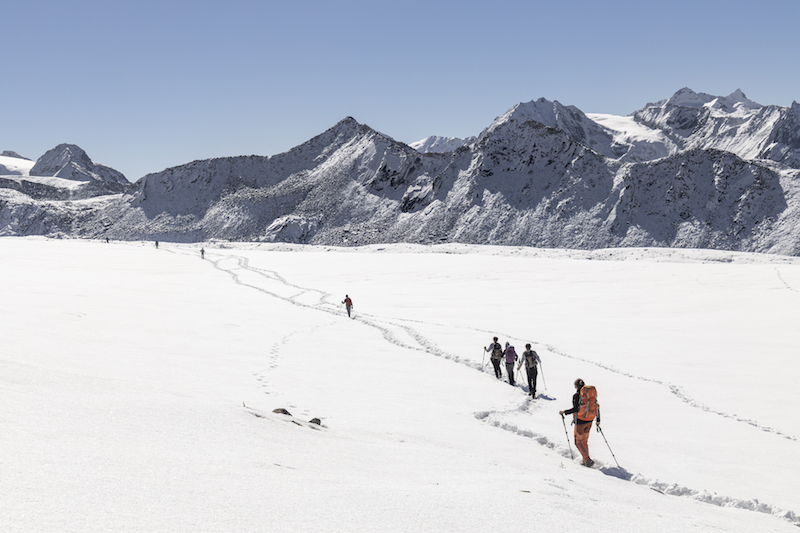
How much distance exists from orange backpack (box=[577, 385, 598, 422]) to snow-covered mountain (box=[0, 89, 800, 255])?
7093 cm

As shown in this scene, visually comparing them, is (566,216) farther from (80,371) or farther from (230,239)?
(80,371)

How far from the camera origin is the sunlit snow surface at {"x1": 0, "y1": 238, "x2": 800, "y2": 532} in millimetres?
4922

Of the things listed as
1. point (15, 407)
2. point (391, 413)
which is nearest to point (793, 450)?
point (391, 413)

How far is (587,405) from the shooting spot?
9.78 metres

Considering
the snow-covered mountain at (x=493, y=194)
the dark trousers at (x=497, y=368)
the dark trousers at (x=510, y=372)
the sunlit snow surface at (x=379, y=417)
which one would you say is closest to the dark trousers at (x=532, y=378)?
the sunlit snow surface at (x=379, y=417)

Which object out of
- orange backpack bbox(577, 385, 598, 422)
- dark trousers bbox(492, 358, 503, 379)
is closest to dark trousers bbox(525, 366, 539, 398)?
dark trousers bbox(492, 358, 503, 379)

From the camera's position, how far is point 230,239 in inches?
3937

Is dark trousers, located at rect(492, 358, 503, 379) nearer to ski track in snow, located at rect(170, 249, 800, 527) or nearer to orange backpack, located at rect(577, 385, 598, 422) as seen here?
ski track in snow, located at rect(170, 249, 800, 527)

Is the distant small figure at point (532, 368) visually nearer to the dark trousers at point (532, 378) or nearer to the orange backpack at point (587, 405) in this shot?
the dark trousers at point (532, 378)

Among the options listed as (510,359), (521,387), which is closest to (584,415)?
(510,359)

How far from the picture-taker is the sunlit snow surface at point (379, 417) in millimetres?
4922

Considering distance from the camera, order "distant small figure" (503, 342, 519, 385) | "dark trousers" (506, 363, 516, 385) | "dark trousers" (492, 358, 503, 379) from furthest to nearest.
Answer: "dark trousers" (492, 358, 503, 379), "dark trousers" (506, 363, 516, 385), "distant small figure" (503, 342, 519, 385)

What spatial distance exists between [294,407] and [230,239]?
95754 millimetres

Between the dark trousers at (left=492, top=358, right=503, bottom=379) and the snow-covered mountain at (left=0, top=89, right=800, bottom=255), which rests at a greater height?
the snow-covered mountain at (left=0, top=89, right=800, bottom=255)
